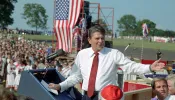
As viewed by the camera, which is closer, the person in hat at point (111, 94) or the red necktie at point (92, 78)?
the person in hat at point (111, 94)

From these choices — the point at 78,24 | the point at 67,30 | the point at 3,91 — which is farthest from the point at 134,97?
the point at 78,24

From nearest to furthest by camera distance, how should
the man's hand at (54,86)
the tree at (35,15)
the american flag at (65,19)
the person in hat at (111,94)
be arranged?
the person in hat at (111,94)
the man's hand at (54,86)
the american flag at (65,19)
the tree at (35,15)

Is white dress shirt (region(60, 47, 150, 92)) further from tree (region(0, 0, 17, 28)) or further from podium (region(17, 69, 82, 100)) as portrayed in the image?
tree (region(0, 0, 17, 28))

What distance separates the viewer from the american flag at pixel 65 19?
460 inches

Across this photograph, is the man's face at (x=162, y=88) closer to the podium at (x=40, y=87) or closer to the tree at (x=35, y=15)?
the podium at (x=40, y=87)

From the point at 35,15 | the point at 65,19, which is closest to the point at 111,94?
the point at 65,19

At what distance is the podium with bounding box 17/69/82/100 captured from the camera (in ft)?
12.3

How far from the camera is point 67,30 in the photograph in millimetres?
11812

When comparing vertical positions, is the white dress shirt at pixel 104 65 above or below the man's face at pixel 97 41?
below

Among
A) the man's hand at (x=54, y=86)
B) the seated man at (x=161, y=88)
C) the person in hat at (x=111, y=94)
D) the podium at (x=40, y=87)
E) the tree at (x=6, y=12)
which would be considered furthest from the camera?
the tree at (x=6, y=12)

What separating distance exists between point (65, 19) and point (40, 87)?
26.6ft

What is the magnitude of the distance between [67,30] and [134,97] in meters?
7.65

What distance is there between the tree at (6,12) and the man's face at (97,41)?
69128mm

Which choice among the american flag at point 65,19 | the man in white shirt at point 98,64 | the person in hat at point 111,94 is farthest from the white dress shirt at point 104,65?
the american flag at point 65,19
